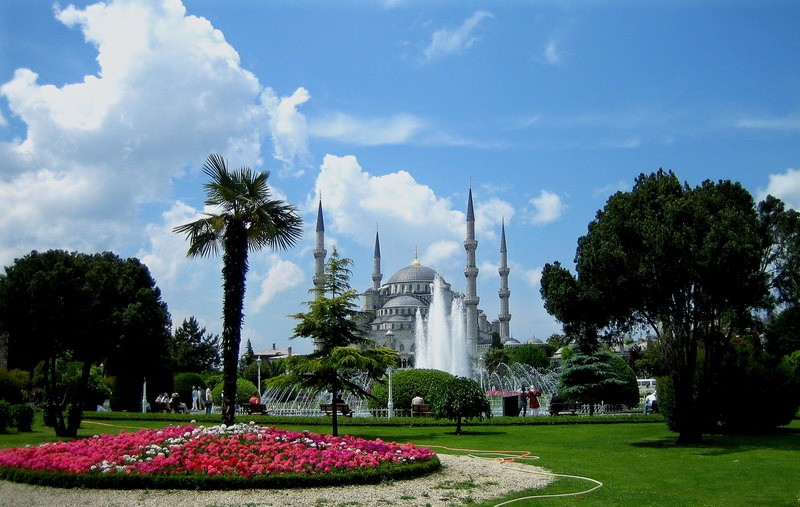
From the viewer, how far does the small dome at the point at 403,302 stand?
379ft

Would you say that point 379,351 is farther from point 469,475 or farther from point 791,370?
point 791,370

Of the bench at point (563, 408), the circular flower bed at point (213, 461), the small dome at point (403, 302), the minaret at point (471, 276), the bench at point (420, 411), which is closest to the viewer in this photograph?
the circular flower bed at point (213, 461)

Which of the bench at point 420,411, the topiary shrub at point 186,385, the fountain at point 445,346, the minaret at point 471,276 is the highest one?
the minaret at point 471,276

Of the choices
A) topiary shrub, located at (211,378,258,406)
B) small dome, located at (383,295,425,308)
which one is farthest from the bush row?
small dome, located at (383,295,425,308)

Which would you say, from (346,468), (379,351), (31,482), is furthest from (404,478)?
(379,351)

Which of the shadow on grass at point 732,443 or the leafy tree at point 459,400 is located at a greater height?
the leafy tree at point 459,400

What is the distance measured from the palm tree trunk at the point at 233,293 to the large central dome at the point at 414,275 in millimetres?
108311

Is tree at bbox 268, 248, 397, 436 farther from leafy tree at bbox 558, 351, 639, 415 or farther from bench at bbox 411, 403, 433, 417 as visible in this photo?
leafy tree at bbox 558, 351, 639, 415

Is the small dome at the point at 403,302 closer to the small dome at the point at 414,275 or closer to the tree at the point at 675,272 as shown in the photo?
the small dome at the point at 414,275

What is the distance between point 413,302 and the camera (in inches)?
4557

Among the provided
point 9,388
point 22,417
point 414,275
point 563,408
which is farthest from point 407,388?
point 414,275

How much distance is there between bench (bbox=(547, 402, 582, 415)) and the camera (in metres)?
30.6

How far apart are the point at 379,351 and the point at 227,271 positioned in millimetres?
5363

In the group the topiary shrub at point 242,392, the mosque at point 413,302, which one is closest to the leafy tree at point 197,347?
the mosque at point 413,302
